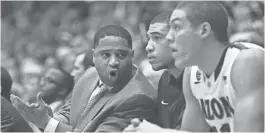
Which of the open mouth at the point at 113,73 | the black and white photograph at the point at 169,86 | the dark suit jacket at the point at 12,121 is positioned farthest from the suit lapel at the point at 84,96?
the open mouth at the point at 113,73

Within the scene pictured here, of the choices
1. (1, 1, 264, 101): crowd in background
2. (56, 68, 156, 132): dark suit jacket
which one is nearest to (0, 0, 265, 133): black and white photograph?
(56, 68, 156, 132): dark suit jacket

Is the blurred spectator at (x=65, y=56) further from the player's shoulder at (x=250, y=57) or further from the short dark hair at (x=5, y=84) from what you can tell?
the player's shoulder at (x=250, y=57)

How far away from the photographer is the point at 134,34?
35.4ft

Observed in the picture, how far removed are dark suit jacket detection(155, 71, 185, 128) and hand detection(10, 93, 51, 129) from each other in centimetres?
90

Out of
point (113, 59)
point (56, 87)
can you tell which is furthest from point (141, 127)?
point (56, 87)

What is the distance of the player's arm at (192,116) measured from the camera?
3.77m

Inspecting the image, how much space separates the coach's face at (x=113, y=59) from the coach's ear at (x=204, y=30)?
876mm

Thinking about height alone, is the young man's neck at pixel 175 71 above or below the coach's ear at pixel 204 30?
below

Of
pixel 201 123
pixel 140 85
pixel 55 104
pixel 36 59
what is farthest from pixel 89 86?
pixel 36 59

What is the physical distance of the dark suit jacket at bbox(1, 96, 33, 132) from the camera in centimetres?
438

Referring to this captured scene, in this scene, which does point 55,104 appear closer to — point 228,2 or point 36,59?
point 228,2

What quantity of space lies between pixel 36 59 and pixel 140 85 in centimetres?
1013

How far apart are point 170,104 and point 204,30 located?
0.94 metres

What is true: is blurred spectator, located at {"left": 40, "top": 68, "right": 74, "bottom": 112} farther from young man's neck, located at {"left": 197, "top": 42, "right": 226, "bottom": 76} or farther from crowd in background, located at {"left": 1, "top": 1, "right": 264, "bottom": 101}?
young man's neck, located at {"left": 197, "top": 42, "right": 226, "bottom": 76}
